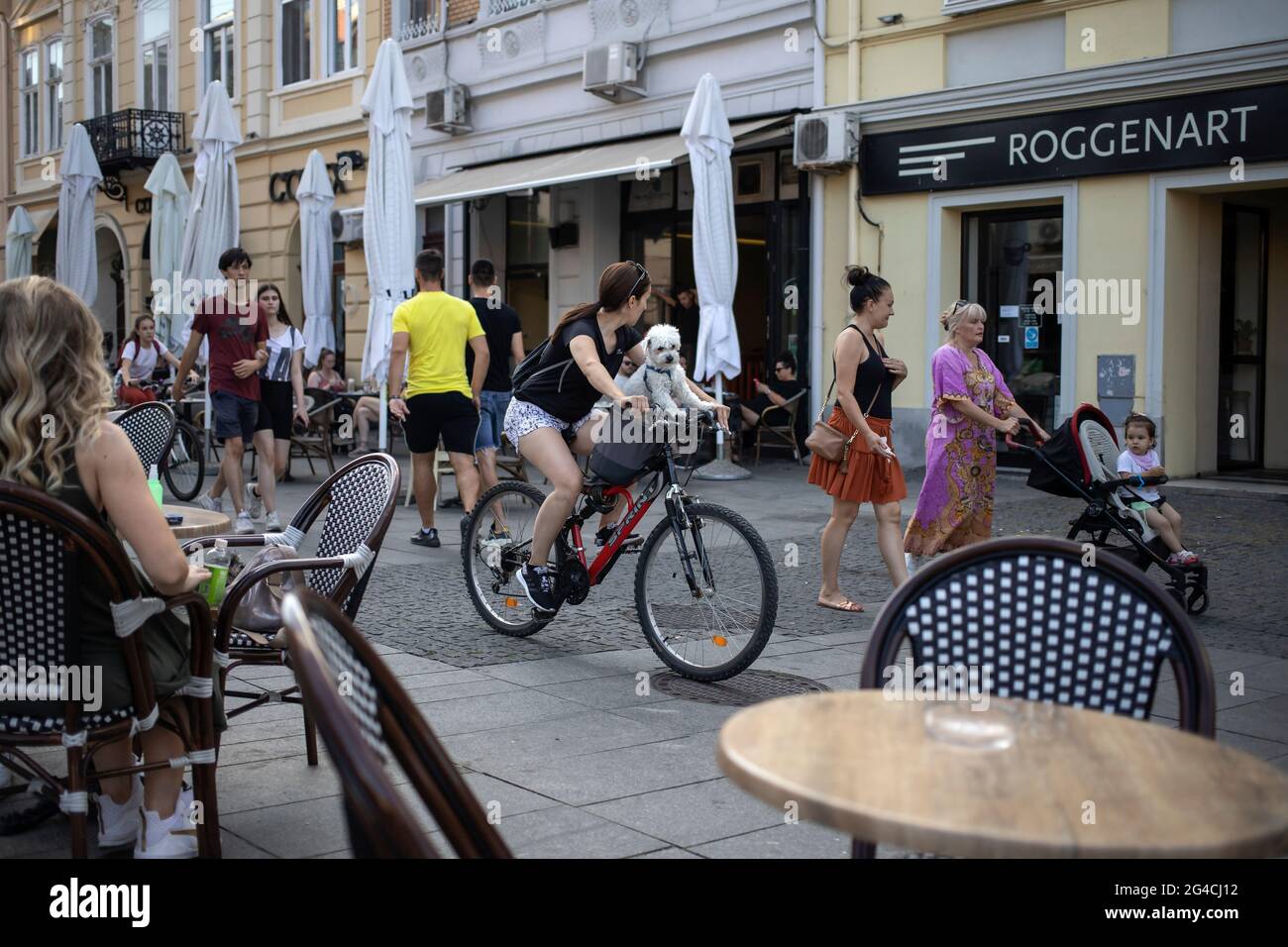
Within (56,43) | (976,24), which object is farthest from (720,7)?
(56,43)

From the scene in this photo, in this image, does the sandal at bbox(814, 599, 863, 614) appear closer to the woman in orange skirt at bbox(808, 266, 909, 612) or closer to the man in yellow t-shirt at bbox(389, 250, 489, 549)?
the woman in orange skirt at bbox(808, 266, 909, 612)

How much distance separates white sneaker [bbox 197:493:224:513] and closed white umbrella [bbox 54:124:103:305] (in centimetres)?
811

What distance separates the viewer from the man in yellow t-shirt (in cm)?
934

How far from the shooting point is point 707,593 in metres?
5.61

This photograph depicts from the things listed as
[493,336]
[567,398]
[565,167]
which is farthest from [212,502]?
[565,167]

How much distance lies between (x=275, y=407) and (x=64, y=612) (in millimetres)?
7663

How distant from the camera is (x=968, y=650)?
2650mm

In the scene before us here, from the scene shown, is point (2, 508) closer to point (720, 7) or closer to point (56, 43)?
point (720, 7)

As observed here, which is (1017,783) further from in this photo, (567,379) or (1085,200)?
(1085,200)

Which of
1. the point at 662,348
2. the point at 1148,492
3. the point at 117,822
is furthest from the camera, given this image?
the point at 1148,492

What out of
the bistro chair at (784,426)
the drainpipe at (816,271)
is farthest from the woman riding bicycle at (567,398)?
the drainpipe at (816,271)

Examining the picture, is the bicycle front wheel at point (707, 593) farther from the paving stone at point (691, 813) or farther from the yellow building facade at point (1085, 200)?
the yellow building facade at point (1085, 200)

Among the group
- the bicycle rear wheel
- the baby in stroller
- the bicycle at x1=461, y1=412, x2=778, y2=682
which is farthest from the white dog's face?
the baby in stroller
